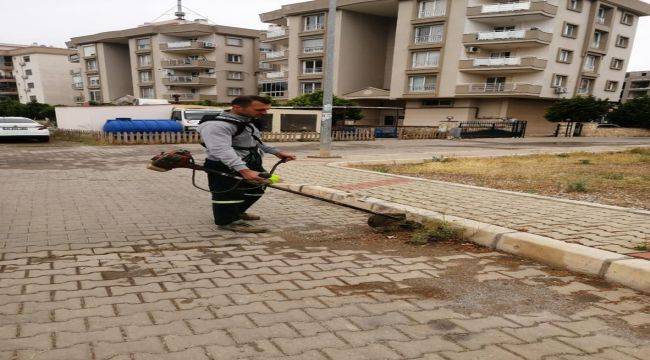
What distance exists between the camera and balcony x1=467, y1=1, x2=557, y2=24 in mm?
34062

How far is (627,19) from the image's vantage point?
41.9m

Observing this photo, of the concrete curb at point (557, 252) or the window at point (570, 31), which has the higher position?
the window at point (570, 31)

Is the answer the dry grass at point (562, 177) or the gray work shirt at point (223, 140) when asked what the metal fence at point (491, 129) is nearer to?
the dry grass at point (562, 177)

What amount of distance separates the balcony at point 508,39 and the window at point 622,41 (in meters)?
12.2

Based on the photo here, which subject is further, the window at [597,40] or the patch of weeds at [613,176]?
the window at [597,40]

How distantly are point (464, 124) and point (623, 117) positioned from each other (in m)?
18.4

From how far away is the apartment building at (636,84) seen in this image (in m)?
78.9

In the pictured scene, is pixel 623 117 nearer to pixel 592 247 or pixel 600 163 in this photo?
pixel 600 163

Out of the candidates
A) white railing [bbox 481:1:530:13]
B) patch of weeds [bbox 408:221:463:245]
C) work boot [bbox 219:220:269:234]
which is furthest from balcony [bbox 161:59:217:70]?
patch of weeds [bbox 408:221:463:245]

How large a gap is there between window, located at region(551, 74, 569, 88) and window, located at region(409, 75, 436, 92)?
10.9m

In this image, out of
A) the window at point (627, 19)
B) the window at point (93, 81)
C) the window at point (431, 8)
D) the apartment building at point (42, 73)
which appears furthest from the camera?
the apartment building at point (42, 73)

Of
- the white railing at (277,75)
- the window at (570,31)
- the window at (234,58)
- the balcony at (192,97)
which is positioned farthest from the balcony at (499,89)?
the balcony at (192,97)

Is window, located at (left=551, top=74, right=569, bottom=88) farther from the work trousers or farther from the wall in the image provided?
the work trousers

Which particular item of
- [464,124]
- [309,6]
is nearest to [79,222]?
[464,124]
